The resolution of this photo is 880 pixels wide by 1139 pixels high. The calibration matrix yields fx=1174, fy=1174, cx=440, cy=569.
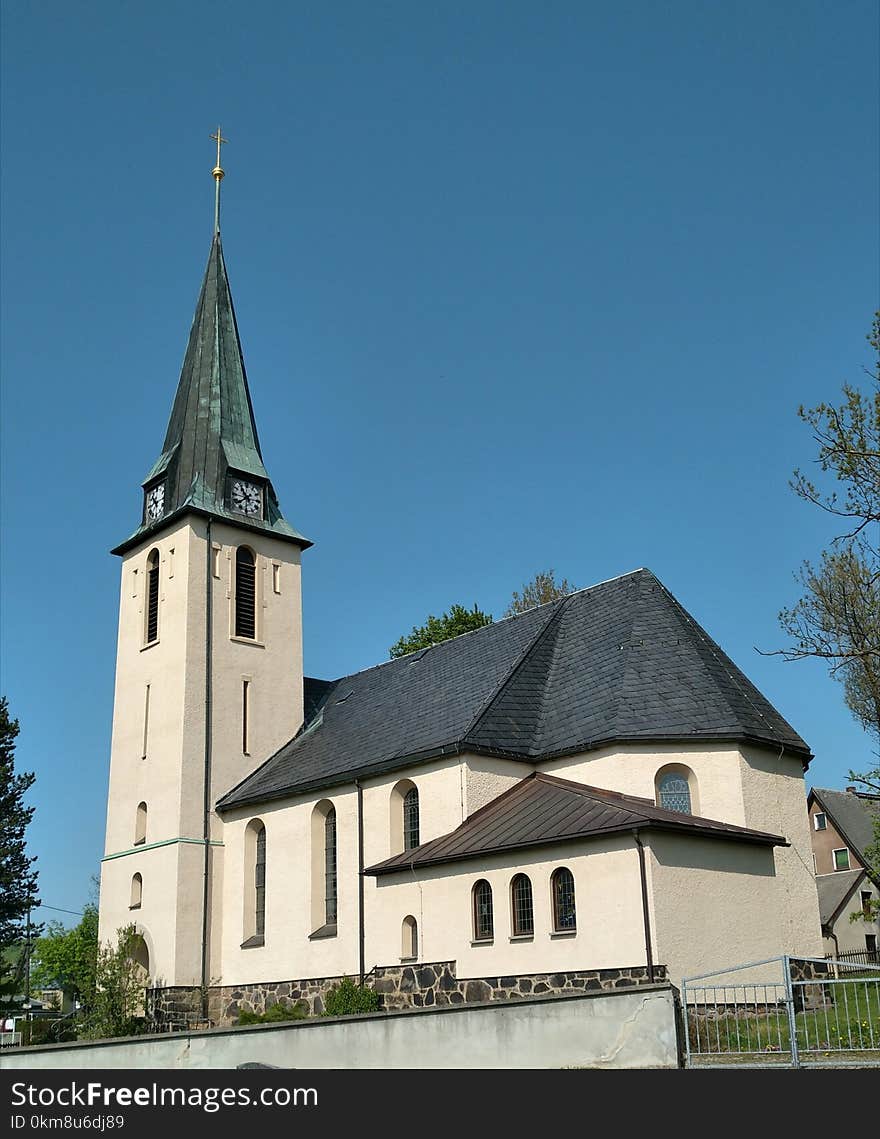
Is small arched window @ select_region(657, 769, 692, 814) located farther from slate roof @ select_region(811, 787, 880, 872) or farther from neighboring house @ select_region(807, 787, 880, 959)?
slate roof @ select_region(811, 787, 880, 872)

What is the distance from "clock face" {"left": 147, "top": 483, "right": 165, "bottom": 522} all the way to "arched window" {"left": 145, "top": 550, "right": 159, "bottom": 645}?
1.32 metres

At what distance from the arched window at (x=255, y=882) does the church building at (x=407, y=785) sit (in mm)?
95

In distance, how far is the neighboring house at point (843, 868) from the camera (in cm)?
4912

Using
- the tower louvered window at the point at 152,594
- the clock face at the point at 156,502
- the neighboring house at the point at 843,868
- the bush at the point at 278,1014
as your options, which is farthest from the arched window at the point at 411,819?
the neighboring house at the point at 843,868

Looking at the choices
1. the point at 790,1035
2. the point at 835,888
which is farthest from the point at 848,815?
the point at 790,1035

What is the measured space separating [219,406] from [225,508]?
396 centimetres

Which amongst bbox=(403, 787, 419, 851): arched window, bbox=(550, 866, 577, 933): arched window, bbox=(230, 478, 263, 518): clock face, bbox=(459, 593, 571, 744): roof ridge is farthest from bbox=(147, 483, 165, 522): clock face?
bbox=(550, 866, 577, 933): arched window

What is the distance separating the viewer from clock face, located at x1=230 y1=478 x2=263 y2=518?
35844 mm

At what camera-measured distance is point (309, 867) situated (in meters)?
29.1

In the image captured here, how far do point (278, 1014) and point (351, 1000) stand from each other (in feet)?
7.84

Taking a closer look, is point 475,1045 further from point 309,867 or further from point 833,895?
point 833,895

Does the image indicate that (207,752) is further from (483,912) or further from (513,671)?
(483,912)

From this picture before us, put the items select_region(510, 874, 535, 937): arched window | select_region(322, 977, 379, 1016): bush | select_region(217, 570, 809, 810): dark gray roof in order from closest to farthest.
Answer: select_region(510, 874, 535, 937): arched window, select_region(322, 977, 379, 1016): bush, select_region(217, 570, 809, 810): dark gray roof

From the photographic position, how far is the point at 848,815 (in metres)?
55.2
